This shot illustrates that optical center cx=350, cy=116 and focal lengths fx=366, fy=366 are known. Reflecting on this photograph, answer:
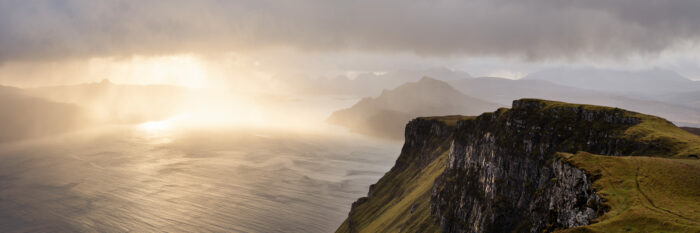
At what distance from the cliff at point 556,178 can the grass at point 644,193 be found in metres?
0.12

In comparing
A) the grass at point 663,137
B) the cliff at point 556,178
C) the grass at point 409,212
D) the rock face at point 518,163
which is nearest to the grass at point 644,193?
the cliff at point 556,178

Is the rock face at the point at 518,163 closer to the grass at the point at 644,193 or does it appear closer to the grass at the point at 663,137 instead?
the grass at the point at 663,137

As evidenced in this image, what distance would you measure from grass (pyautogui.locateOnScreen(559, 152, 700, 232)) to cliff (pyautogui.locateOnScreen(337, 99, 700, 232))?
116 mm

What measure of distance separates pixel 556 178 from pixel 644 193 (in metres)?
13.6

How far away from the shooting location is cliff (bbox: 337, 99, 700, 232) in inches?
1841

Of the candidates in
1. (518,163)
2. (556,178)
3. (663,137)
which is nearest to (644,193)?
(556,178)

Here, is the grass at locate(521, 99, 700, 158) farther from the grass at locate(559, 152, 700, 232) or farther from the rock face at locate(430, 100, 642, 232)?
the grass at locate(559, 152, 700, 232)

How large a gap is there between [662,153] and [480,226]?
50.6 m

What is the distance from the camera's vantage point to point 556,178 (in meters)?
61.2

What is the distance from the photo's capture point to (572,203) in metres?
53.0

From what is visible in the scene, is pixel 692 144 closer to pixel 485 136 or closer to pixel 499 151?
pixel 499 151

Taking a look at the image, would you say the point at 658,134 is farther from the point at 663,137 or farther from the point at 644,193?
the point at 644,193

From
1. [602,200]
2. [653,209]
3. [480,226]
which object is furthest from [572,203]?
[480,226]

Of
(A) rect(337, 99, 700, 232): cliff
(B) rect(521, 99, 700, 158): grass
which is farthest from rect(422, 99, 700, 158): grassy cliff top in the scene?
(A) rect(337, 99, 700, 232): cliff
